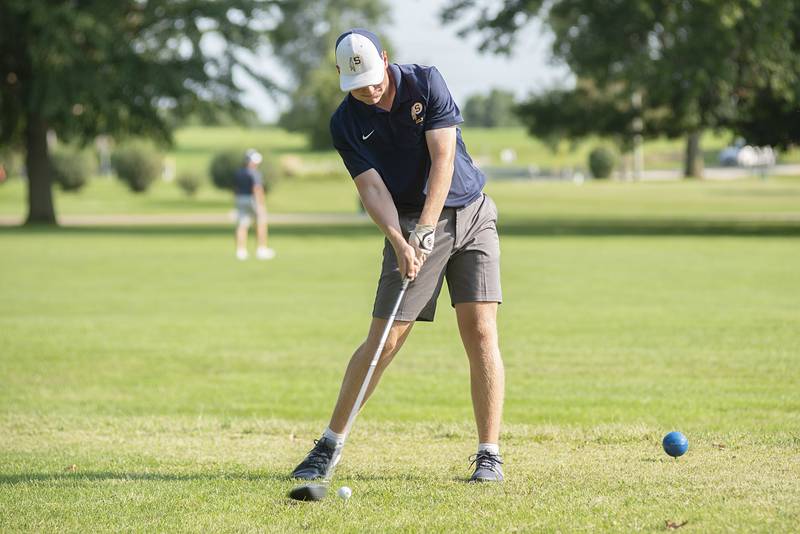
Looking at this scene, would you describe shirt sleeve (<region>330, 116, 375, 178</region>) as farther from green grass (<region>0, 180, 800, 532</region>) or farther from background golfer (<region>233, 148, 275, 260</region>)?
background golfer (<region>233, 148, 275, 260</region>)

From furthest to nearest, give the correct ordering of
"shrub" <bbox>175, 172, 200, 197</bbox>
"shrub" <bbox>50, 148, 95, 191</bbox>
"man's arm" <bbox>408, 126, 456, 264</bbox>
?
"shrub" <bbox>50, 148, 95, 191</bbox> < "shrub" <bbox>175, 172, 200, 197</bbox> < "man's arm" <bbox>408, 126, 456, 264</bbox>

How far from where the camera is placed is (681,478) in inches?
254

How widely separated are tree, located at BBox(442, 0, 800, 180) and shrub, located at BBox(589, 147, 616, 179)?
1715 inches

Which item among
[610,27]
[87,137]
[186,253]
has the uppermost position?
[610,27]

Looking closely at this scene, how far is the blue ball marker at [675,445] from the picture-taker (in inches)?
Answer: 275

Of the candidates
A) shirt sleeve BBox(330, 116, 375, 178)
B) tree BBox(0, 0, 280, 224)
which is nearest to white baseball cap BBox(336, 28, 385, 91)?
shirt sleeve BBox(330, 116, 375, 178)

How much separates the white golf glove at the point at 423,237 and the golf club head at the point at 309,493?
4.45 feet

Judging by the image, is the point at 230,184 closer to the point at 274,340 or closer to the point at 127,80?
the point at 127,80

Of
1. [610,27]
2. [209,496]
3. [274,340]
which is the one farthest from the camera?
[610,27]

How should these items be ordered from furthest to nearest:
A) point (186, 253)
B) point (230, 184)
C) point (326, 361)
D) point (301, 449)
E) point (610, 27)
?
point (230, 184)
point (610, 27)
point (186, 253)
point (326, 361)
point (301, 449)

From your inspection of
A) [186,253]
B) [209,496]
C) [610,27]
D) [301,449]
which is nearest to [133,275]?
[186,253]

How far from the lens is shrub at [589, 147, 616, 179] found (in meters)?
82.7

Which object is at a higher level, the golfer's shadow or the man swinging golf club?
the man swinging golf club

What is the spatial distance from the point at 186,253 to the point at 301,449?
19.9m
